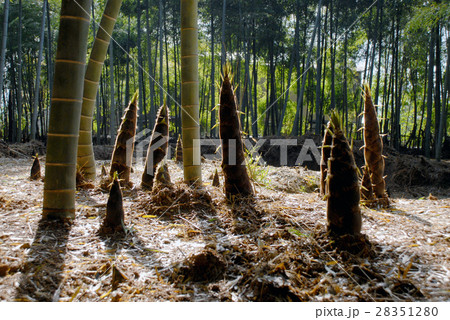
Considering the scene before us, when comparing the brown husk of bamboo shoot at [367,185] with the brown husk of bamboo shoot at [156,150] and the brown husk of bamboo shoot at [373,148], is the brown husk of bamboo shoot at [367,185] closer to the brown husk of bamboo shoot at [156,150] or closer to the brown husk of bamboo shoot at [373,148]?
the brown husk of bamboo shoot at [373,148]

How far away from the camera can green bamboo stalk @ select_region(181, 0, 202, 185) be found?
2.76m

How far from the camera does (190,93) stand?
282 cm

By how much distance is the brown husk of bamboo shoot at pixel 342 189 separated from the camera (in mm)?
1763

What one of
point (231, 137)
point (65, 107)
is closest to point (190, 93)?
point (231, 137)

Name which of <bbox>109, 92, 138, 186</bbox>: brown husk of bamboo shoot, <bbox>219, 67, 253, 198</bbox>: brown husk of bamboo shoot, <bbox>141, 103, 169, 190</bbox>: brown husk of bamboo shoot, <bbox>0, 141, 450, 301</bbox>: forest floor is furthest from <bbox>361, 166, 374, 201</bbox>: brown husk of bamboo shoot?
<bbox>109, 92, 138, 186</bbox>: brown husk of bamboo shoot

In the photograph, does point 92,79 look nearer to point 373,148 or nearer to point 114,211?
point 114,211

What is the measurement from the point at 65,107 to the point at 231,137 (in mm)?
1198

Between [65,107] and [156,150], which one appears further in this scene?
[156,150]

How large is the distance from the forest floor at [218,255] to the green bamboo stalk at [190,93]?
1.17 ft

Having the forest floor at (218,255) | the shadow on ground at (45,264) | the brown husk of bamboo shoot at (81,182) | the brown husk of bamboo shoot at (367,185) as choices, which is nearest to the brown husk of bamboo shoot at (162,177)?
the forest floor at (218,255)

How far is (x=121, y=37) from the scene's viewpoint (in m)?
13.4

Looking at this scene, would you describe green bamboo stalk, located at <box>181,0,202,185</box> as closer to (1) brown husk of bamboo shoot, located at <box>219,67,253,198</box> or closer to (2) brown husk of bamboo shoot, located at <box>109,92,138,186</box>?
(1) brown husk of bamboo shoot, located at <box>219,67,253,198</box>

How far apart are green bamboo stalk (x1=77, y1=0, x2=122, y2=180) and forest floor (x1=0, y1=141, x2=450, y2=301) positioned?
967 millimetres

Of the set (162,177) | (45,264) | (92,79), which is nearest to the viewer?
(45,264)
